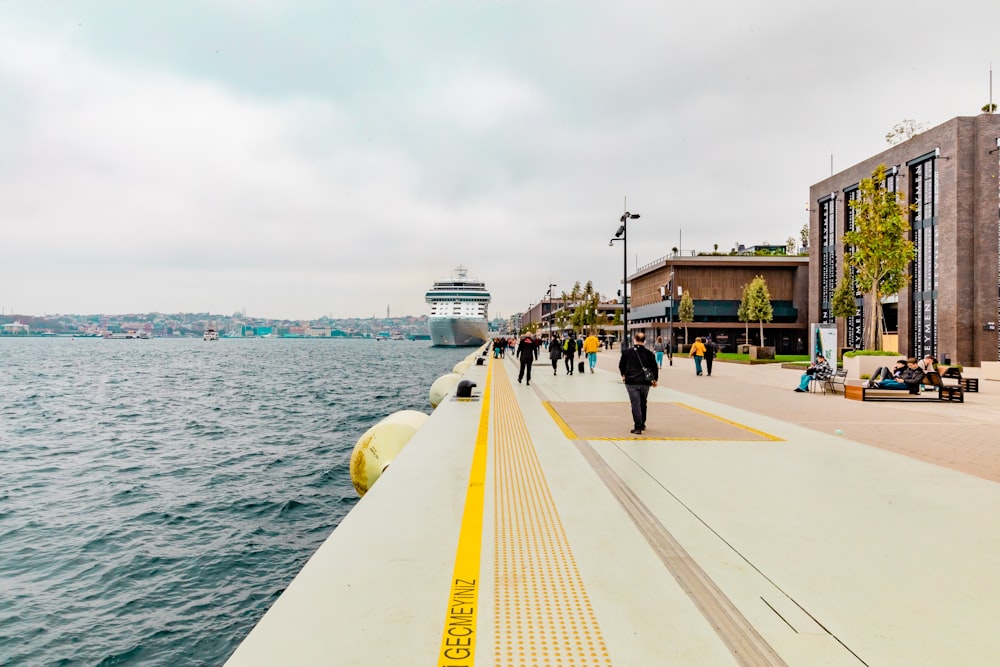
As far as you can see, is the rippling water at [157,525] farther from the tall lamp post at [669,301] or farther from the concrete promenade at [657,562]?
the tall lamp post at [669,301]

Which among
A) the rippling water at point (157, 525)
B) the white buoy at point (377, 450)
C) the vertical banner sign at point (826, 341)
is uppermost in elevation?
the vertical banner sign at point (826, 341)

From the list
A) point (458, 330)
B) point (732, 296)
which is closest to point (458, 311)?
point (458, 330)

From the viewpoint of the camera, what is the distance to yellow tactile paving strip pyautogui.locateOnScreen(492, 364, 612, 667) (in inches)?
125

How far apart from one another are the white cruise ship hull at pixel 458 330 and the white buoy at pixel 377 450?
106m

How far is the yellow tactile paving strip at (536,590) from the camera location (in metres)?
3.17

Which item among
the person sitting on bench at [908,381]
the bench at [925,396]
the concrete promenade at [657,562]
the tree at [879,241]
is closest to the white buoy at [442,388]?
the concrete promenade at [657,562]

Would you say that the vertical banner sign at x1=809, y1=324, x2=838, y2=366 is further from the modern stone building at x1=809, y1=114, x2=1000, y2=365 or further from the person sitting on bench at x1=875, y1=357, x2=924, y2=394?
the modern stone building at x1=809, y1=114, x2=1000, y2=365

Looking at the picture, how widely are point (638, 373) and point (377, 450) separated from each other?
4.93 meters

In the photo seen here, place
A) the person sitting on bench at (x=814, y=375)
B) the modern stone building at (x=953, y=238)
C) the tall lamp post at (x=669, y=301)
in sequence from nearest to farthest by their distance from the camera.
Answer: the person sitting on bench at (x=814, y=375) < the modern stone building at (x=953, y=238) < the tall lamp post at (x=669, y=301)

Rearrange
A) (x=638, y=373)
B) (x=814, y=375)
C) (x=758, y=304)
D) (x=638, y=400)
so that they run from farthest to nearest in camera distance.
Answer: (x=758, y=304) → (x=814, y=375) → (x=638, y=400) → (x=638, y=373)

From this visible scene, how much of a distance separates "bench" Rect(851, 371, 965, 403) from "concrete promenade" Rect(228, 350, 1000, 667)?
25.5ft

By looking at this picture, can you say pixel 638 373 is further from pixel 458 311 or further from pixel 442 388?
pixel 458 311

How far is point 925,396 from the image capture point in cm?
1695

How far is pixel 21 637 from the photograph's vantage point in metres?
6.35
